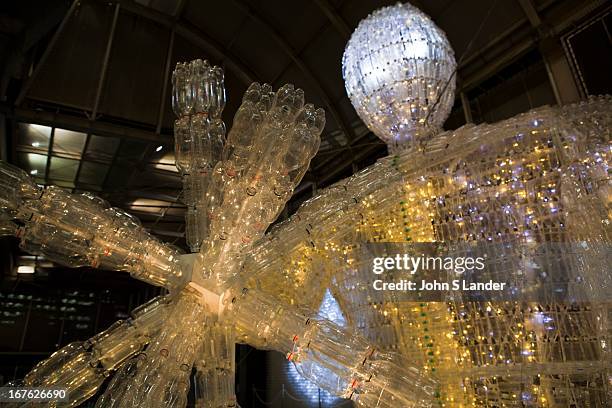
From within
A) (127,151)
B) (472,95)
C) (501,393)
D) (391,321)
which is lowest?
(501,393)

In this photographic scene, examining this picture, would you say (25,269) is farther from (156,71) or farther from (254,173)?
(254,173)

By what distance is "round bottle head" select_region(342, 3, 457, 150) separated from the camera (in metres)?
3.00

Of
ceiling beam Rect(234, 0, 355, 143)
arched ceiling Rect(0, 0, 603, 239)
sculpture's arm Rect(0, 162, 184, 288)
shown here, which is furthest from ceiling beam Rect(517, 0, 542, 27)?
sculpture's arm Rect(0, 162, 184, 288)

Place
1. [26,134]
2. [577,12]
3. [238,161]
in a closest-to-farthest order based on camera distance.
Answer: [238,161] → [577,12] → [26,134]

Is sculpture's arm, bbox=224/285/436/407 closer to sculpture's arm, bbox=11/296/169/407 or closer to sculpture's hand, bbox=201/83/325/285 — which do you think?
sculpture's hand, bbox=201/83/325/285

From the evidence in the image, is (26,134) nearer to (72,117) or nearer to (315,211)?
(72,117)

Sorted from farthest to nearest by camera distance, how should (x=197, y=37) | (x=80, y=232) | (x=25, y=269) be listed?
(x=25, y=269)
(x=197, y=37)
(x=80, y=232)

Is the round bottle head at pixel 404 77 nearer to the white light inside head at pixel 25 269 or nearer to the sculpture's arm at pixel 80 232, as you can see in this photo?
the sculpture's arm at pixel 80 232

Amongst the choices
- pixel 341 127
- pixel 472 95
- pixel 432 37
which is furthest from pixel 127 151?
pixel 432 37

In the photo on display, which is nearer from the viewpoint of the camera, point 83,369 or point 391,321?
point 83,369

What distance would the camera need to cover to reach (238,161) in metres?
2.12

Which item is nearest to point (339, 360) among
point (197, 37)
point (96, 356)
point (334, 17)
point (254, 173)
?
point (254, 173)

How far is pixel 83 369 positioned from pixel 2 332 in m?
16.8

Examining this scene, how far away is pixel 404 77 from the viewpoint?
3.03 m
